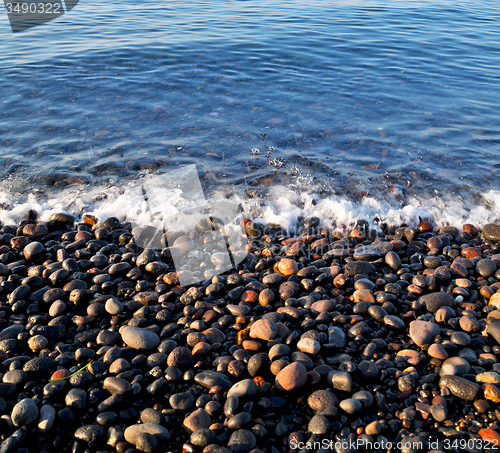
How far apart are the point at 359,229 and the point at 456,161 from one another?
11.0 ft

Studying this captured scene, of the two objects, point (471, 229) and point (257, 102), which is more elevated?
point (257, 102)

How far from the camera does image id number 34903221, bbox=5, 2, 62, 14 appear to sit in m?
21.2

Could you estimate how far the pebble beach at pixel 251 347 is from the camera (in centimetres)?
269

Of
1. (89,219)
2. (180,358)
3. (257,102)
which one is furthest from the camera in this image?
(257,102)

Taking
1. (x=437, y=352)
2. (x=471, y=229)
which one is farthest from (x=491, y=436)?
(x=471, y=229)

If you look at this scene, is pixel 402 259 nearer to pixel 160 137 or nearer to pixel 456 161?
pixel 456 161

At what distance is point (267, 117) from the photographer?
355 inches

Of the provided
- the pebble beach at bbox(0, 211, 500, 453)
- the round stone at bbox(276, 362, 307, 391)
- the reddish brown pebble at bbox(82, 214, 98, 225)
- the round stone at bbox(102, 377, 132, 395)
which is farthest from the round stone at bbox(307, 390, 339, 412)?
the reddish brown pebble at bbox(82, 214, 98, 225)

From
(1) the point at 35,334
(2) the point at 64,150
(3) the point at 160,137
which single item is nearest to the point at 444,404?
(1) the point at 35,334

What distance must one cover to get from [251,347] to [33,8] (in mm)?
26681

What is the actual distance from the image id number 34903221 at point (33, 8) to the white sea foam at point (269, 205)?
20.4 m
